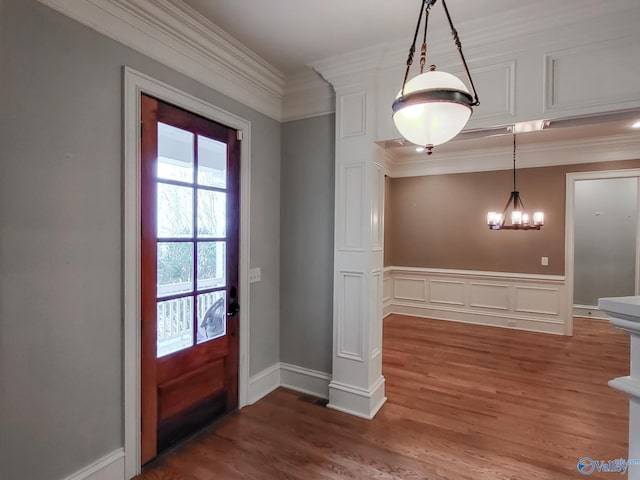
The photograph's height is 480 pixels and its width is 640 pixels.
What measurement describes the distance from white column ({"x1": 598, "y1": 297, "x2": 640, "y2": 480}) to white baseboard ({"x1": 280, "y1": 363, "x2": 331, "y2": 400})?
259 cm

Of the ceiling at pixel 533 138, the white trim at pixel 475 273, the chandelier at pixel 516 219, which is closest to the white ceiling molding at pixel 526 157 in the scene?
the ceiling at pixel 533 138

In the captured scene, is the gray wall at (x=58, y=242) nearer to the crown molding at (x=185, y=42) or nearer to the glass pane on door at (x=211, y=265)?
the crown molding at (x=185, y=42)

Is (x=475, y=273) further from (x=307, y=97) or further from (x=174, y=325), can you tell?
(x=174, y=325)

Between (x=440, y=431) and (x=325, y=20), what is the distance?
317 cm

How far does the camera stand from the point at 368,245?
2.68 metres

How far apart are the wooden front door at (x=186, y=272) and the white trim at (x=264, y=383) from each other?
202 mm

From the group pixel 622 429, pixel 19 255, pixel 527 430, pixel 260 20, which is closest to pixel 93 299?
pixel 19 255

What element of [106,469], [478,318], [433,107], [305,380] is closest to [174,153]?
[433,107]

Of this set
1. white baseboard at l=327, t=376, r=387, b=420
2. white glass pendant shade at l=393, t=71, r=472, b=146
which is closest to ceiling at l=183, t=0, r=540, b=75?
white glass pendant shade at l=393, t=71, r=472, b=146

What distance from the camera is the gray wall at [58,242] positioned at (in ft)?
4.86

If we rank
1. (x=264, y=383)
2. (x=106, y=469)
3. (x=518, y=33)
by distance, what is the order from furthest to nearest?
(x=264, y=383)
(x=518, y=33)
(x=106, y=469)

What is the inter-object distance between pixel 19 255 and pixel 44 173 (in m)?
0.42

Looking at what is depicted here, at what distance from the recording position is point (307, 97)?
120 inches

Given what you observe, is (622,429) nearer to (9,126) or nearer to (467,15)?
(467,15)
